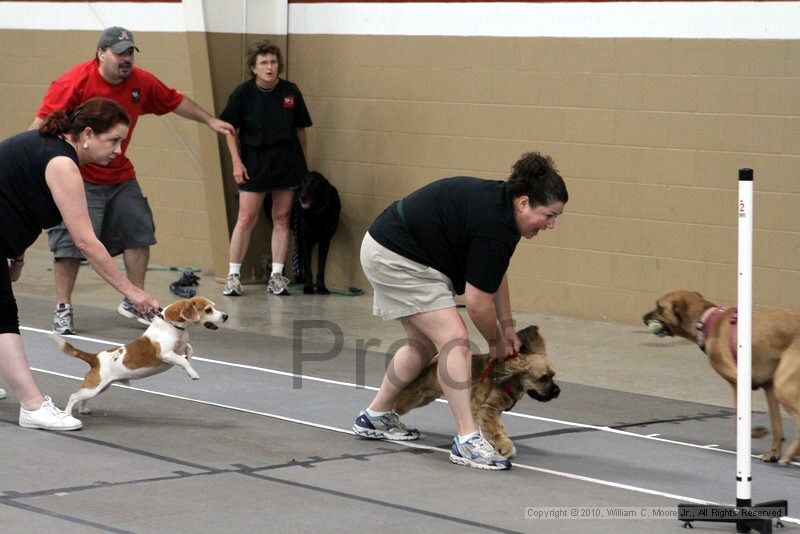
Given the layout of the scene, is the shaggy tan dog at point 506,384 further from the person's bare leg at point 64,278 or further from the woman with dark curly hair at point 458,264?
the person's bare leg at point 64,278

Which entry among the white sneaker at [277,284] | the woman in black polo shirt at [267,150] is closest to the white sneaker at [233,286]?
the woman in black polo shirt at [267,150]

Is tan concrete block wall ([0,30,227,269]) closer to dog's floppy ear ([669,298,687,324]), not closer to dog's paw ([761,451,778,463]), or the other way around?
dog's floppy ear ([669,298,687,324])

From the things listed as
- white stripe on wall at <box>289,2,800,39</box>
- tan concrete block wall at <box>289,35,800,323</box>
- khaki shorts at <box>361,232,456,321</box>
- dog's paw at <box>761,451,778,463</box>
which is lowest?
dog's paw at <box>761,451,778,463</box>

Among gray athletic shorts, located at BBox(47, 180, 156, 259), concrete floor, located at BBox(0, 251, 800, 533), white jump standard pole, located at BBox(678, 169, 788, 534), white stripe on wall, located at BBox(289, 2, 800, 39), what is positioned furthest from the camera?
white stripe on wall, located at BBox(289, 2, 800, 39)

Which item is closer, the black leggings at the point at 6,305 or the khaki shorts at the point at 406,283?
the khaki shorts at the point at 406,283

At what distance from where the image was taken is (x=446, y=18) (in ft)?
34.7

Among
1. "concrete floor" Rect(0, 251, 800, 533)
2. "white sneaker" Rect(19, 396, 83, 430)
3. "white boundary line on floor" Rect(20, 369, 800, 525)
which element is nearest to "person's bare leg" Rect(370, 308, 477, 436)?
"concrete floor" Rect(0, 251, 800, 533)

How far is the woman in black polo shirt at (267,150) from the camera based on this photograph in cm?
1072

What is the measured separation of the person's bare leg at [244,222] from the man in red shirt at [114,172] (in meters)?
2.08

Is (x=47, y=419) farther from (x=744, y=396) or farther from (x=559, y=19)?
(x=559, y=19)

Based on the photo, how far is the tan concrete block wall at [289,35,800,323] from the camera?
908 centimetres

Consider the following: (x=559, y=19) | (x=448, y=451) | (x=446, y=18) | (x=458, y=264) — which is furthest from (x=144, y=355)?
(x=446, y=18)

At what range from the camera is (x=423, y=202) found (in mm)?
5773

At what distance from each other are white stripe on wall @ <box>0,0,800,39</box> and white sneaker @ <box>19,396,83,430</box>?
5.42m
